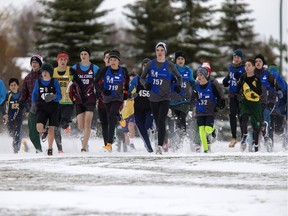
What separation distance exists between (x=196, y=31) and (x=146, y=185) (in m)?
50.3

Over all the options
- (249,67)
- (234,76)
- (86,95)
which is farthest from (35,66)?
(249,67)

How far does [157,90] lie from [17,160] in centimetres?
333

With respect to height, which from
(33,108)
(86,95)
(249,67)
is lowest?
(33,108)

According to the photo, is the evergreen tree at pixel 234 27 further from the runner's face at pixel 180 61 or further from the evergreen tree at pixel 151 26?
the runner's face at pixel 180 61

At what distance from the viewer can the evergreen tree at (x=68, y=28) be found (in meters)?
54.1

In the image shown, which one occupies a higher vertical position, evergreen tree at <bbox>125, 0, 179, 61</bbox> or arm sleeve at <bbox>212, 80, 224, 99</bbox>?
evergreen tree at <bbox>125, 0, 179, 61</bbox>

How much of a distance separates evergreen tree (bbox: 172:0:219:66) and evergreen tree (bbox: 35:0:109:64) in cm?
645

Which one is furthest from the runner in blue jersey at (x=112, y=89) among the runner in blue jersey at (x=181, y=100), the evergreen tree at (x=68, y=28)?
the evergreen tree at (x=68, y=28)

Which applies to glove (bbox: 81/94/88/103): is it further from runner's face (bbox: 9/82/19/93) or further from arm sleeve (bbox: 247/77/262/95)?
arm sleeve (bbox: 247/77/262/95)

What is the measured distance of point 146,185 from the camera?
1109 cm

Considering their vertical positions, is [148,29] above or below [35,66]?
above

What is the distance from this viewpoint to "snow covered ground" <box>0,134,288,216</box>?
9195 millimetres

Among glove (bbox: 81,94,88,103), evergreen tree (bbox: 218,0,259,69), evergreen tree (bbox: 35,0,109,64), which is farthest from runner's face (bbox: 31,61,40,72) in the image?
evergreen tree (bbox: 218,0,259,69)

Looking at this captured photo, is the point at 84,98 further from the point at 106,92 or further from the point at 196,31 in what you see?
the point at 196,31
